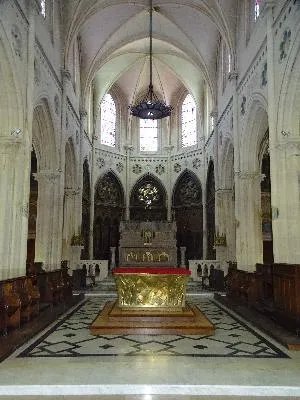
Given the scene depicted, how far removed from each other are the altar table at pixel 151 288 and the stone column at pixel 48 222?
7058 millimetres

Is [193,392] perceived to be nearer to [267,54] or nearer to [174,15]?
[267,54]

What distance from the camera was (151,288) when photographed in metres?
9.88

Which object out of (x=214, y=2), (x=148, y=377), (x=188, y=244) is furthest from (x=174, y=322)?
(x=188, y=244)

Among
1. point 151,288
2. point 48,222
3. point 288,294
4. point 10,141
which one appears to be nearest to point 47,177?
point 48,222

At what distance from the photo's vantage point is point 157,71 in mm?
28859

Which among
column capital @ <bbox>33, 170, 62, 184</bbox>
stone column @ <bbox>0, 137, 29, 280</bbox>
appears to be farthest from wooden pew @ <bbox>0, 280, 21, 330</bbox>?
column capital @ <bbox>33, 170, 62, 184</bbox>

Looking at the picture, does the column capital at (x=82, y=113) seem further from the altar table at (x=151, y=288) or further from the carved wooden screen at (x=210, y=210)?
the altar table at (x=151, y=288)

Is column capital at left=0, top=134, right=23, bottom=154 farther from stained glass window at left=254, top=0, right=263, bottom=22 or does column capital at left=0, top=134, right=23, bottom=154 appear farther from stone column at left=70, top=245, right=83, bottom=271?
stone column at left=70, top=245, right=83, bottom=271

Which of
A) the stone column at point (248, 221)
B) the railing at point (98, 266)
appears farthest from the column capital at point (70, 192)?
the stone column at point (248, 221)

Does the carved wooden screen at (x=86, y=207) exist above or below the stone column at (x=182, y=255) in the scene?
above

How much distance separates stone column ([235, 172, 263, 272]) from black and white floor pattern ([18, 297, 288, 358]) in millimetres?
7037

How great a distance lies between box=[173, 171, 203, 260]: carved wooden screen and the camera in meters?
27.4

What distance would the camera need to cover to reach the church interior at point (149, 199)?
20.9ft

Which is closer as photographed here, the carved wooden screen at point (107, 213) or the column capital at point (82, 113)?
the column capital at point (82, 113)
